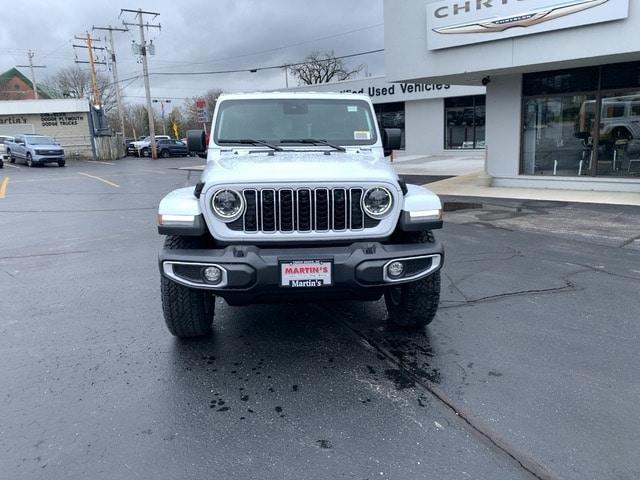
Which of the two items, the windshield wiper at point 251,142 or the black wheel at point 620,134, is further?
the black wheel at point 620,134

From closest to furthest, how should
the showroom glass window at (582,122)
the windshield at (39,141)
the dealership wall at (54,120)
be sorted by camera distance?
the showroom glass window at (582,122) < the windshield at (39,141) < the dealership wall at (54,120)

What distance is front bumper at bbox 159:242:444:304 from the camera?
347 cm

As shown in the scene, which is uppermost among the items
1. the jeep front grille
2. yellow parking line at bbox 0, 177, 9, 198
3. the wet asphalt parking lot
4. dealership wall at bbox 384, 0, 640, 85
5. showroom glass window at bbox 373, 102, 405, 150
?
dealership wall at bbox 384, 0, 640, 85

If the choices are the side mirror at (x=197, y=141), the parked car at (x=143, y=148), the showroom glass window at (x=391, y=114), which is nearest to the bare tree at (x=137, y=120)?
the parked car at (x=143, y=148)

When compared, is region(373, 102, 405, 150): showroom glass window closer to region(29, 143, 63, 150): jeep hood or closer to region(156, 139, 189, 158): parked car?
region(156, 139, 189, 158): parked car

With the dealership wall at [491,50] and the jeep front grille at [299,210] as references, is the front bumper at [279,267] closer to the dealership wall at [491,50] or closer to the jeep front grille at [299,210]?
the jeep front grille at [299,210]

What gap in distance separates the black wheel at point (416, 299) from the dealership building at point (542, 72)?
372 inches

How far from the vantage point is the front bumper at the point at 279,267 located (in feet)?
11.4

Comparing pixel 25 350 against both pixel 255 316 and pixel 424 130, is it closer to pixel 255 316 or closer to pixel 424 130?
pixel 255 316

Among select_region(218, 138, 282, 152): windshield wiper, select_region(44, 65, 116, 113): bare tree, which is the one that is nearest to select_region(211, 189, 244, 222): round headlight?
select_region(218, 138, 282, 152): windshield wiper

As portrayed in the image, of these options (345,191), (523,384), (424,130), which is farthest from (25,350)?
(424,130)

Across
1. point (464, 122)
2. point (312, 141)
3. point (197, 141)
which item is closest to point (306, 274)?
point (312, 141)

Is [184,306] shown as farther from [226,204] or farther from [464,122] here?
[464,122]

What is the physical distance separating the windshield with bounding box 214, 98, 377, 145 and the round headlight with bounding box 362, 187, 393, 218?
1383 millimetres
